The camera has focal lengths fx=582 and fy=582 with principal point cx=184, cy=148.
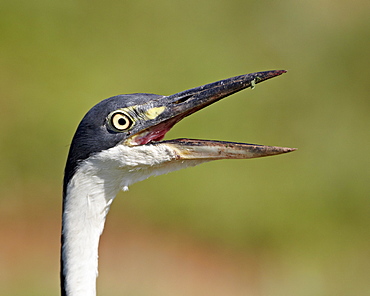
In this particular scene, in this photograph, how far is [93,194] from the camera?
2.59m

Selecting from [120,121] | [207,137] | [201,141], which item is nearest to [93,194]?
[120,121]

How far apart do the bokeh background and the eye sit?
369 cm

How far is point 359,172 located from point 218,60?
3.16m

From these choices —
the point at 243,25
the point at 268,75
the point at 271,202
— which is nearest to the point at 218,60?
the point at 243,25

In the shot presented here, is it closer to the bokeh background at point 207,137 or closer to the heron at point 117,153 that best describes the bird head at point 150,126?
the heron at point 117,153

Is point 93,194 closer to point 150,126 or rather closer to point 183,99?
point 150,126

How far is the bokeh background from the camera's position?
266 inches

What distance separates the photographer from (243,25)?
11461 millimetres

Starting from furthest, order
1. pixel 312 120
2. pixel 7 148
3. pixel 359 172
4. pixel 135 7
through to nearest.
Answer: pixel 135 7 < pixel 312 120 < pixel 359 172 < pixel 7 148

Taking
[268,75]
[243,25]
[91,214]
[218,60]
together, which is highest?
[243,25]

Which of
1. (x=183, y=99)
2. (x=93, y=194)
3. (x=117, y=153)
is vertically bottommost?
(x=93, y=194)

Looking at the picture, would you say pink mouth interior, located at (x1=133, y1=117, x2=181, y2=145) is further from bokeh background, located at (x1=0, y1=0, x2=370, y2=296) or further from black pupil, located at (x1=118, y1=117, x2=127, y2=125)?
bokeh background, located at (x1=0, y1=0, x2=370, y2=296)

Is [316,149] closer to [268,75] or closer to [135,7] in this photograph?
[135,7]

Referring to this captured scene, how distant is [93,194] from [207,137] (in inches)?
251
